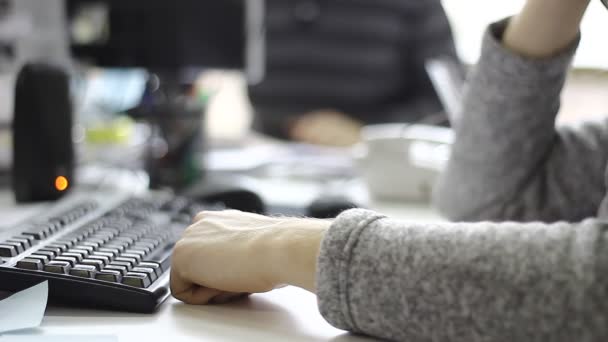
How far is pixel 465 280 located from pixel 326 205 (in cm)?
41

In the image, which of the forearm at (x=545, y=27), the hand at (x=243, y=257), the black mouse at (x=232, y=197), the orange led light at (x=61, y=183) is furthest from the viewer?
the orange led light at (x=61, y=183)

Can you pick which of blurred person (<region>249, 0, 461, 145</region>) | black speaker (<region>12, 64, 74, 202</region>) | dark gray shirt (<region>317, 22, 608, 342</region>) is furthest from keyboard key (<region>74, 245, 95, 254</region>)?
blurred person (<region>249, 0, 461, 145</region>)

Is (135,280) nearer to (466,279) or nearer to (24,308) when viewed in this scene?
(24,308)

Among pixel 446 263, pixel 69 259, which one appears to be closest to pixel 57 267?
pixel 69 259

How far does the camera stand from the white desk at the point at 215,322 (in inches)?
19.3

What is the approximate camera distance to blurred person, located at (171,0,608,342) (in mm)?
414

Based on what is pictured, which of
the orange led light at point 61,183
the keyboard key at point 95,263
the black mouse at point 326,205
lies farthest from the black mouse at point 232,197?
the keyboard key at point 95,263

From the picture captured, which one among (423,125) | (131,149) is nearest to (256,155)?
(131,149)

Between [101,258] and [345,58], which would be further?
[345,58]

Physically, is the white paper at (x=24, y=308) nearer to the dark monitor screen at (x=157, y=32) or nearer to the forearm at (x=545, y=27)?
the forearm at (x=545, y=27)

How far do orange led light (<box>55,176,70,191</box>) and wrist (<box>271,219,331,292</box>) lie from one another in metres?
0.56

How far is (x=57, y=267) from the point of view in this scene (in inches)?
21.1

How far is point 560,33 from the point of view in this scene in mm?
760

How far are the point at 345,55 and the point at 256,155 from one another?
874 mm
